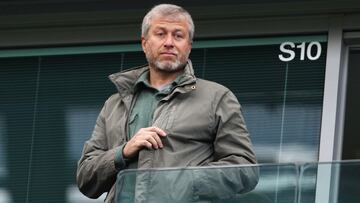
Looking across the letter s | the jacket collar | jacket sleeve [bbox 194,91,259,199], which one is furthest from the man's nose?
the letter s

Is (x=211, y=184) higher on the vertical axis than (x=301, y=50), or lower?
lower

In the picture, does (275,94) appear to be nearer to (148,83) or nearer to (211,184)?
(148,83)

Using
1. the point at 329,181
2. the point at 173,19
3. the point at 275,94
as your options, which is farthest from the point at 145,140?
the point at 275,94

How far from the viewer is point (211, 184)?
5.89m

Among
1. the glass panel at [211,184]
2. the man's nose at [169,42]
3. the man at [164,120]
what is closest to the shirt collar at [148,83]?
the man at [164,120]

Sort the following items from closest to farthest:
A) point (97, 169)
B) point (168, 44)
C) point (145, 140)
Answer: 1. point (145, 140)
2. point (97, 169)
3. point (168, 44)

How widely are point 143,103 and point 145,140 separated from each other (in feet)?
1.16

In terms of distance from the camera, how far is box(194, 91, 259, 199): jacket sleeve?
588 centimetres

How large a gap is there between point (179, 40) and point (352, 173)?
97cm

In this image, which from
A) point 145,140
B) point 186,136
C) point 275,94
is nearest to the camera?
point 145,140

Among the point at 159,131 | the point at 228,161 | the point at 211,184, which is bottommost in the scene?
the point at 211,184

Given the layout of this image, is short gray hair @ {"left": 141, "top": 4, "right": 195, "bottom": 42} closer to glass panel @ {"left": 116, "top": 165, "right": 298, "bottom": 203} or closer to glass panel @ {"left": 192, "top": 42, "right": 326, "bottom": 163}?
glass panel @ {"left": 116, "top": 165, "right": 298, "bottom": 203}

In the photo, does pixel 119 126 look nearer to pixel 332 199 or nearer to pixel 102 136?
pixel 102 136

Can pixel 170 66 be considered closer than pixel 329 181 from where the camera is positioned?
No
